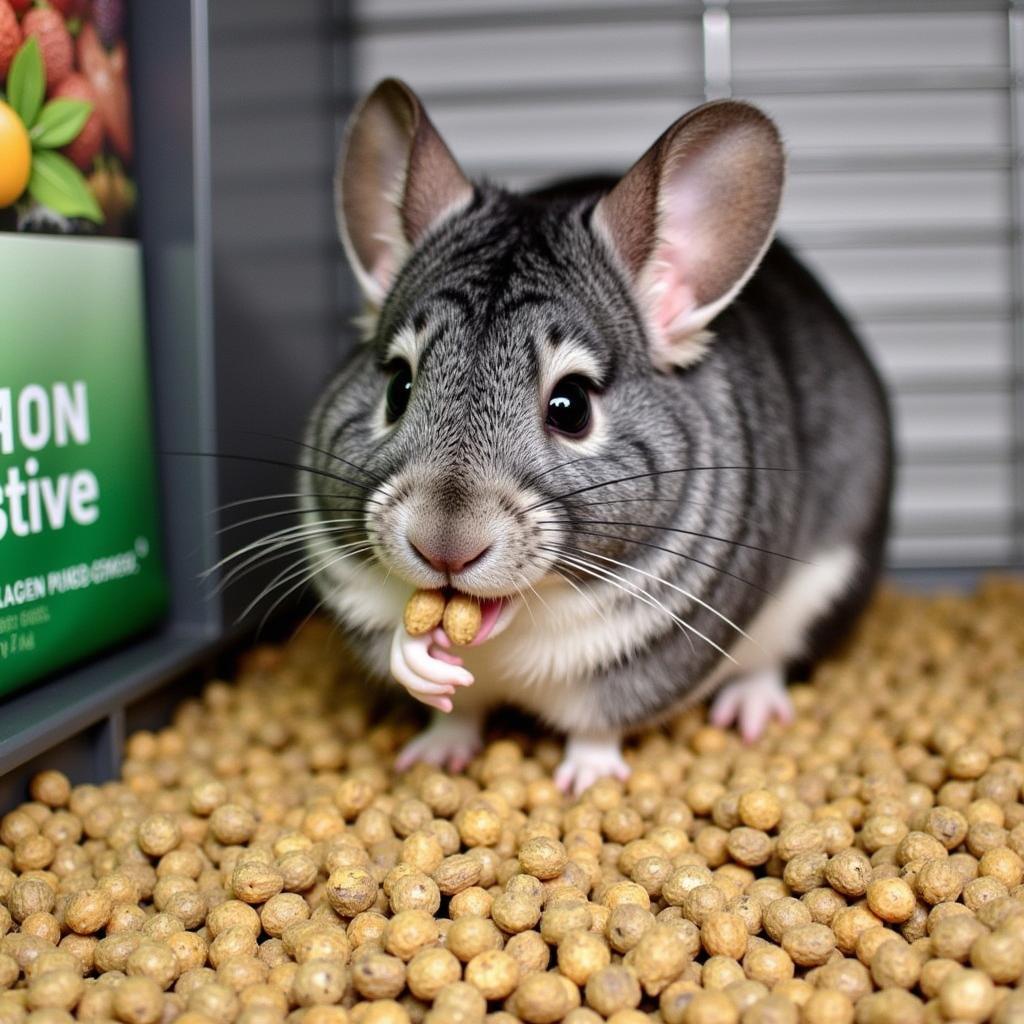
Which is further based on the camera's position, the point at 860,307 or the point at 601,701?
the point at 860,307

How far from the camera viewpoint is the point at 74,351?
2926mm

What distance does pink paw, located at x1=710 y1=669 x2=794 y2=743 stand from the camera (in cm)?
342

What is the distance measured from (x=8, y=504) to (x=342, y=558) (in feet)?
2.44

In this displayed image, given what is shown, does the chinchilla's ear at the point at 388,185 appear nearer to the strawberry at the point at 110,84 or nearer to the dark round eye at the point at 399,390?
the dark round eye at the point at 399,390

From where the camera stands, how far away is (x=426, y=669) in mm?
2580

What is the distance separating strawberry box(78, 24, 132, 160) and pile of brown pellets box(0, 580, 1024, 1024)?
1.59m

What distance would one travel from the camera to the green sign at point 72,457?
8.89 feet

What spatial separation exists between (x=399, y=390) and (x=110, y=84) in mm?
1164

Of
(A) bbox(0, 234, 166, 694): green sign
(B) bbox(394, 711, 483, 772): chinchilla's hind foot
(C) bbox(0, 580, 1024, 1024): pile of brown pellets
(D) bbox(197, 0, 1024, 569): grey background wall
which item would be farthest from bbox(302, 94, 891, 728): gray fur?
(D) bbox(197, 0, 1024, 569): grey background wall

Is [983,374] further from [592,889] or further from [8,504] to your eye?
[8,504]

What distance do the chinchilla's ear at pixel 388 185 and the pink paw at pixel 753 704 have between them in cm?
150

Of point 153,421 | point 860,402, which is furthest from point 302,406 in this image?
point 860,402

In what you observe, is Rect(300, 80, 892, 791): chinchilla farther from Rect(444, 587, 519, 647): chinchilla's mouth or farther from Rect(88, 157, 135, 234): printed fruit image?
Rect(88, 157, 135, 234): printed fruit image

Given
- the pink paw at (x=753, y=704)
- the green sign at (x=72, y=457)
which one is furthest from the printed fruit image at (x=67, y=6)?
the pink paw at (x=753, y=704)
